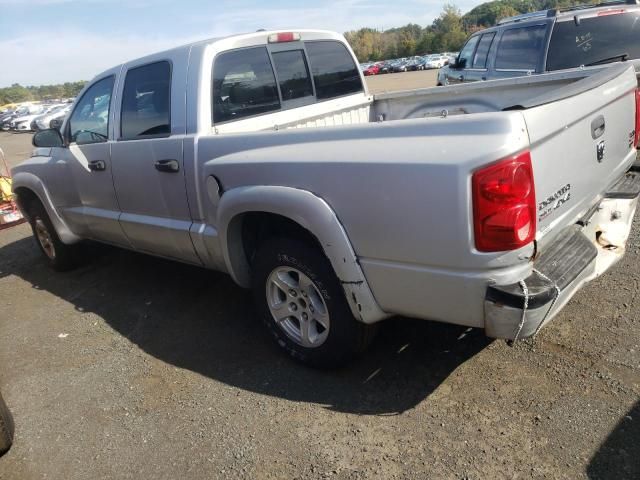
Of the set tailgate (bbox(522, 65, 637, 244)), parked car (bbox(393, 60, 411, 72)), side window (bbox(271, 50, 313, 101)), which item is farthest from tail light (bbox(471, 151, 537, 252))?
parked car (bbox(393, 60, 411, 72))

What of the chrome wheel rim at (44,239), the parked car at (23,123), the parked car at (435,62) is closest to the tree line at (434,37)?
the parked car at (435,62)

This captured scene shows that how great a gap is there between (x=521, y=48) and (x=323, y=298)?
228 inches

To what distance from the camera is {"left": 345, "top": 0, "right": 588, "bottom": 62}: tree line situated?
263 ft

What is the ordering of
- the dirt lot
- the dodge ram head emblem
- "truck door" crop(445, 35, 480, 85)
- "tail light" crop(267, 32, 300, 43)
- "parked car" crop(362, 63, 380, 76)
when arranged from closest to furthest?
1. the dirt lot
2. the dodge ram head emblem
3. "tail light" crop(267, 32, 300, 43)
4. "truck door" crop(445, 35, 480, 85)
5. "parked car" crop(362, 63, 380, 76)

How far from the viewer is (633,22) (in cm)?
624

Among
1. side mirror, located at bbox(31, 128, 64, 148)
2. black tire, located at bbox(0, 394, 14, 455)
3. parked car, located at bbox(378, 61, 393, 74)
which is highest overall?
side mirror, located at bbox(31, 128, 64, 148)

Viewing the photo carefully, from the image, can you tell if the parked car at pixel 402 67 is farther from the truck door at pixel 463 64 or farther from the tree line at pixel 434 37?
the truck door at pixel 463 64

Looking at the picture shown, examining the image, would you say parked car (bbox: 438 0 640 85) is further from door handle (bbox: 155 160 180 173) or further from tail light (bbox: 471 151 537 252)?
door handle (bbox: 155 160 180 173)

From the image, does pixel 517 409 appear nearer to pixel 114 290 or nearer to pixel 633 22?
pixel 114 290

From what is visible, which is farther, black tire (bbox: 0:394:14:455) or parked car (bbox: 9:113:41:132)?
parked car (bbox: 9:113:41:132)

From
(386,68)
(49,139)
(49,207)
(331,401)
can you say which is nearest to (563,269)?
(331,401)

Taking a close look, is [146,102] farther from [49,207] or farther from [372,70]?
[372,70]

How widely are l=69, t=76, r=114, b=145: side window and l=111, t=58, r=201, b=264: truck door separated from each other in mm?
274

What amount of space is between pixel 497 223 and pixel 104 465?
2262mm
